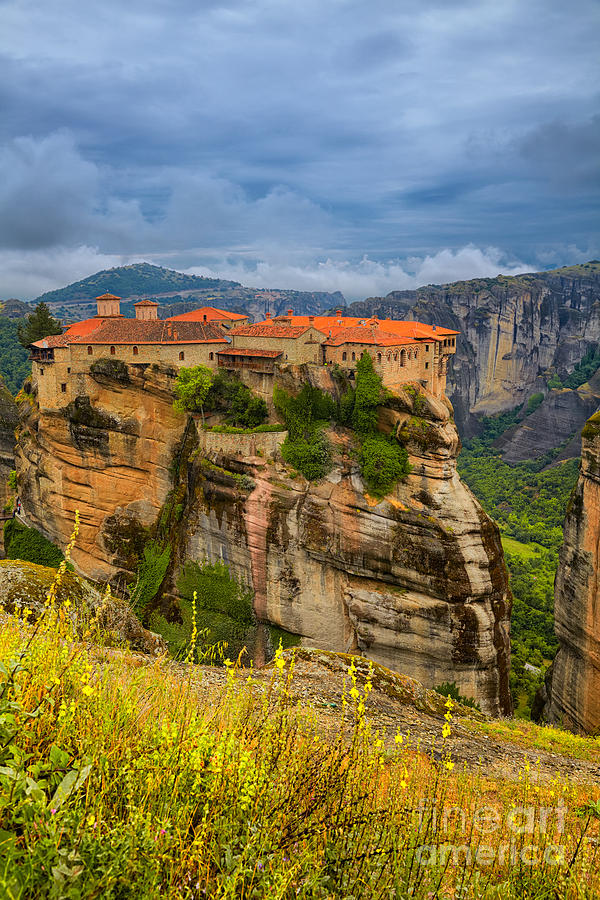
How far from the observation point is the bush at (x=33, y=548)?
3472cm

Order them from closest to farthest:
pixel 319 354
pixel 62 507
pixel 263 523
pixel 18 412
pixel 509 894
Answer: pixel 509 894 → pixel 263 523 → pixel 319 354 → pixel 62 507 → pixel 18 412

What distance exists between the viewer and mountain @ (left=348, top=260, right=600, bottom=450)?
9381 centimetres

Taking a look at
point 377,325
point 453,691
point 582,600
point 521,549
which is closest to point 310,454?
point 377,325

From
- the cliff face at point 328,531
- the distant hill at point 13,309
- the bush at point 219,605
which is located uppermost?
the distant hill at point 13,309

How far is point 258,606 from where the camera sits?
27875 millimetres

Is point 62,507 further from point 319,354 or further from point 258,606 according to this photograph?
point 319,354

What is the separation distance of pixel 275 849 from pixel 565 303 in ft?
372

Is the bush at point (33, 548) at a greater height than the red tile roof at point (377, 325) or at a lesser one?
lesser

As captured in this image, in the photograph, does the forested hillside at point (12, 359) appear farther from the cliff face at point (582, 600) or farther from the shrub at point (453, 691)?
the cliff face at point (582, 600)

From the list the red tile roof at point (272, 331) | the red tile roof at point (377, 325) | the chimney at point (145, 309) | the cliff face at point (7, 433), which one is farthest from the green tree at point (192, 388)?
the cliff face at point (7, 433)

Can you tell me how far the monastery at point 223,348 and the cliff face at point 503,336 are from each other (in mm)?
60747

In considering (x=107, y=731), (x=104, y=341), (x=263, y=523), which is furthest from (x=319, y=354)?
(x=107, y=731)

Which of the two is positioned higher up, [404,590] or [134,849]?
[134,849]

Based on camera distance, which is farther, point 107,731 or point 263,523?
point 263,523
